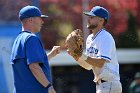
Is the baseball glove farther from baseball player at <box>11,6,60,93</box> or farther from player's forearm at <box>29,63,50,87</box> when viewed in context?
player's forearm at <box>29,63,50,87</box>

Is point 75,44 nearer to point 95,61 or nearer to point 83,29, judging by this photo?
point 95,61

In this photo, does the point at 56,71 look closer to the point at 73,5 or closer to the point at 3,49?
the point at 73,5

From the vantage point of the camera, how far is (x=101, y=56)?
268 inches

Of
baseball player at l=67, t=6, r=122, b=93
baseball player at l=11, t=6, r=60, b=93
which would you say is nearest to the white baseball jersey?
baseball player at l=67, t=6, r=122, b=93

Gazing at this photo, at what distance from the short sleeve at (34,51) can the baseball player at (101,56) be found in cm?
99

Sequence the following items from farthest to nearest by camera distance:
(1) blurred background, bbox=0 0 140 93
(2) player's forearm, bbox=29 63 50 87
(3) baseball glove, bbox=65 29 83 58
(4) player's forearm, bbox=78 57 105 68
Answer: (1) blurred background, bbox=0 0 140 93 → (3) baseball glove, bbox=65 29 83 58 → (4) player's forearm, bbox=78 57 105 68 → (2) player's forearm, bbox=29 63 50 87

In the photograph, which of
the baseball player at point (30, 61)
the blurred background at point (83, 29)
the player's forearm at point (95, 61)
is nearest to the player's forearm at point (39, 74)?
the baseball player at point (30, 61)

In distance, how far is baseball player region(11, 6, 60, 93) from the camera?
5953mm

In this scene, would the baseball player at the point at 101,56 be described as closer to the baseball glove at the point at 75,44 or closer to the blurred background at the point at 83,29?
the baseball glove at the point at 75,44

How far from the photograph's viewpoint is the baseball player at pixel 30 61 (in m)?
5.95

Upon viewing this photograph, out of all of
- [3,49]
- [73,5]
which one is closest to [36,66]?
[3,49]

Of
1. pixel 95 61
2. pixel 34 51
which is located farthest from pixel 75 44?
pixel 34 51

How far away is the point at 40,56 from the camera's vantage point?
5977 mm

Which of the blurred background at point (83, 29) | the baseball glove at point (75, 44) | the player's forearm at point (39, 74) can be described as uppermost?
the baseball glove at point (75, 44)
